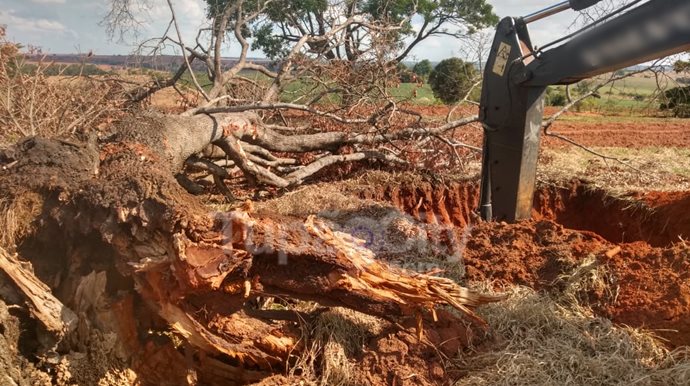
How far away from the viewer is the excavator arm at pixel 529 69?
13.4ft

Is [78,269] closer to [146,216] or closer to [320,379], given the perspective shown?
[146,216]

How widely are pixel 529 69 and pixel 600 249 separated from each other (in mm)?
1615

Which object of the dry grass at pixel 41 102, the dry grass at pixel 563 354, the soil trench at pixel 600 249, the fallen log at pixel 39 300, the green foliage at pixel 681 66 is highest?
the green foliage at pixel 681 66

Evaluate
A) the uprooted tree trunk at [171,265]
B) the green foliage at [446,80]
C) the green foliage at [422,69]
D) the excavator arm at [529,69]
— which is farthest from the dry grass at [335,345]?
the green foliage at [446,80]

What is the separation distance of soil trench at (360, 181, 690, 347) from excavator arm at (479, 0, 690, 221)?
0.38m

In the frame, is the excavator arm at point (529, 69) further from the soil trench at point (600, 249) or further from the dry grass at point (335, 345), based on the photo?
the dry grass at point (335, 345)

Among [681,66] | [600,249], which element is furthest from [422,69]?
[600,249]

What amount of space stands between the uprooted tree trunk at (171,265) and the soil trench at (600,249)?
4.03ft

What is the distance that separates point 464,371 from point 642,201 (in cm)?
457

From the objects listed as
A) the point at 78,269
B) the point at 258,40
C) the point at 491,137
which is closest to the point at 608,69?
the point at 491,137

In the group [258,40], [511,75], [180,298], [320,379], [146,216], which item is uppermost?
[258,40]

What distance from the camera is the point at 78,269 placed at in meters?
3.20

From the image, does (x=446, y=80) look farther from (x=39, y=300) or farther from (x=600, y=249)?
(x=39, y=300)

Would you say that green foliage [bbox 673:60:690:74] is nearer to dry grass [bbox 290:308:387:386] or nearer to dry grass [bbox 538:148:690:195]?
dry grass [bbox 538:148:690:195]
